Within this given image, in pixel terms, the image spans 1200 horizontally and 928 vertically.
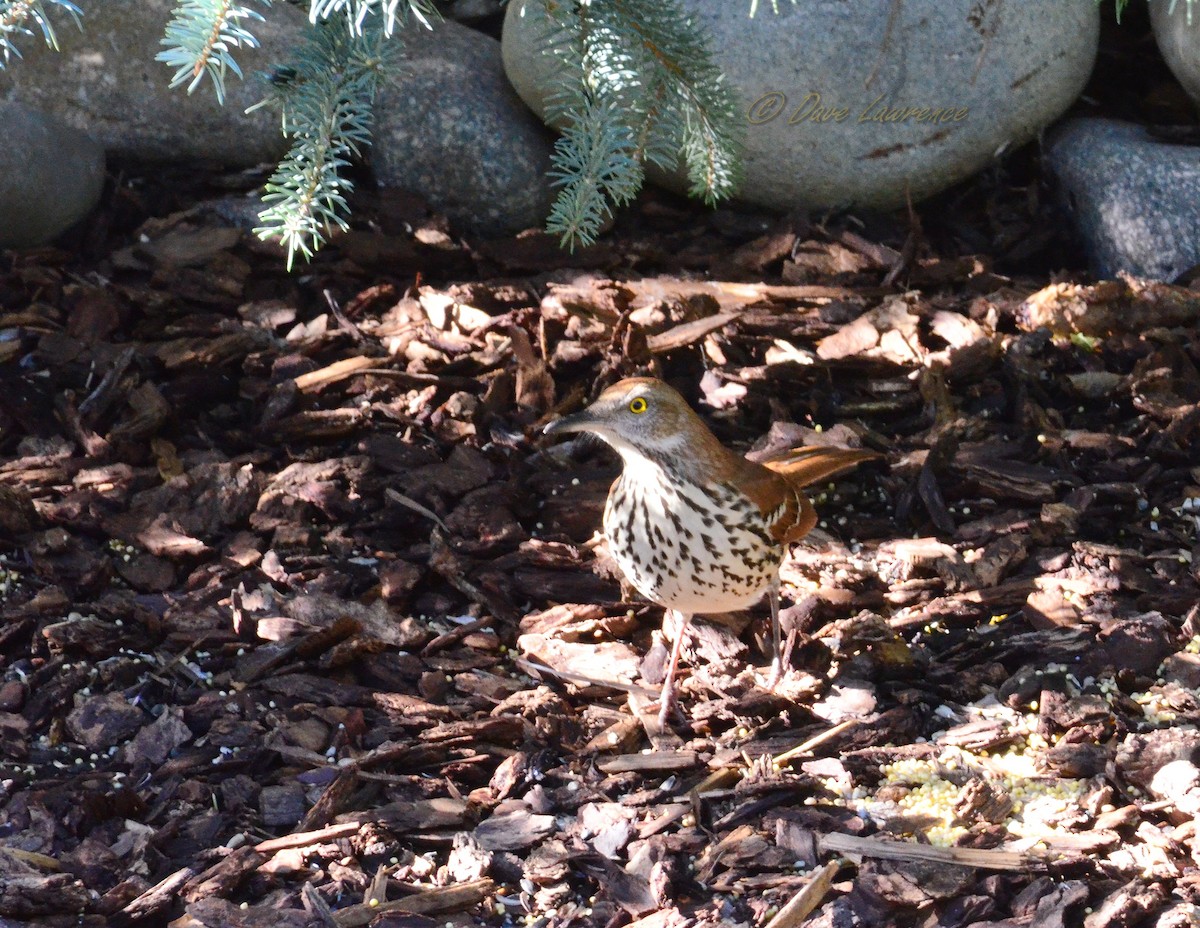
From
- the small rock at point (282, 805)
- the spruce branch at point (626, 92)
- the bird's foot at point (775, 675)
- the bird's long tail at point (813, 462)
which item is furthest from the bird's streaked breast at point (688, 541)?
the small rock at point (282, 805)

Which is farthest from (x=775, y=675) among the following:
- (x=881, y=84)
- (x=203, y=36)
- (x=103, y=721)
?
(x=881, y=84)

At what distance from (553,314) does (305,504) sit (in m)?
1.13

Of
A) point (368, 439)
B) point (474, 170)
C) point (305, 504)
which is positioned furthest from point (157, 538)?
point (474, 170)

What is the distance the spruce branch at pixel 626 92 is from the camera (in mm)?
2826

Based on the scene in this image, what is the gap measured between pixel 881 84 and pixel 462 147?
5.28 feet

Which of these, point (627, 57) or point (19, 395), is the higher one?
→ point (627, 57)

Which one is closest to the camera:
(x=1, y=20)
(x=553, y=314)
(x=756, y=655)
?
(x=1, y=20)

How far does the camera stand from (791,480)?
145 inches

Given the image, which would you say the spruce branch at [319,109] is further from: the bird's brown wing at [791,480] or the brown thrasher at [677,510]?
the bird's brown wing at [791,480]

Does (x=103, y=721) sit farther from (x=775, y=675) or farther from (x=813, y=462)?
(x=813, y=462)

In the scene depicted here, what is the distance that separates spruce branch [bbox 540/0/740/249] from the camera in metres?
2.83

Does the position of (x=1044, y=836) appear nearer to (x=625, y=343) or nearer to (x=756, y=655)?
(x=756, y=655)

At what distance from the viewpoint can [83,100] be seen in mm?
5270
